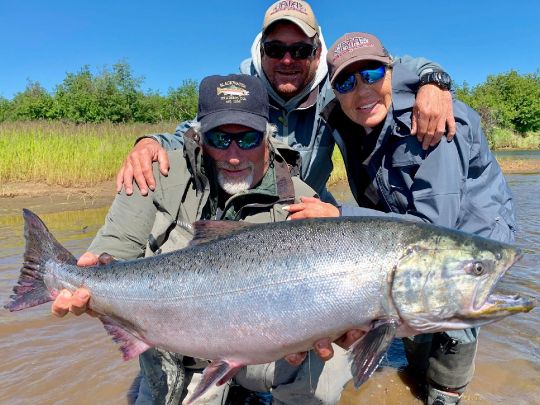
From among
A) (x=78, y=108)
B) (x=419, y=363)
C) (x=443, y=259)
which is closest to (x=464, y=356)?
(x=419, y=363)

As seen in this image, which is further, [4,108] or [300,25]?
[4,108]

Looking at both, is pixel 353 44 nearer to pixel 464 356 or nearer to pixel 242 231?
pixel 242 231

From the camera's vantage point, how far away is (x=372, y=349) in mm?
2414

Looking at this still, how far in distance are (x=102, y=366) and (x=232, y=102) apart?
2.65 m

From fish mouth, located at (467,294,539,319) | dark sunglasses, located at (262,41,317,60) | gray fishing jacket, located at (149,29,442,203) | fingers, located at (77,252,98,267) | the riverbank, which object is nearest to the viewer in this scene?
fish mouth, located at (467,294,539,319)

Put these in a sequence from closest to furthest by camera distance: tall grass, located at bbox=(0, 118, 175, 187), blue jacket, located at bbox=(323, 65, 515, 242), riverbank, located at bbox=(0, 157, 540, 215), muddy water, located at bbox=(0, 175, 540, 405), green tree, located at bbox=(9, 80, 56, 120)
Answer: blue jacket, located at bbox=(323, 65, 515, 242)
muddy water, located at bbox=(0, 175, 540, 405)
riverbank, located at bbox=(0, 157, 540, 215)
tall grass, located at bbox=(0, 118, 175, 187)
green tree, located at bbox=(9, 80, 56, 120)

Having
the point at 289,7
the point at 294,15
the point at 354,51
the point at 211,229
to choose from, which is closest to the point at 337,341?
the point at 211,229

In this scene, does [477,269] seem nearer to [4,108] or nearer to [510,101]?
[4,108]

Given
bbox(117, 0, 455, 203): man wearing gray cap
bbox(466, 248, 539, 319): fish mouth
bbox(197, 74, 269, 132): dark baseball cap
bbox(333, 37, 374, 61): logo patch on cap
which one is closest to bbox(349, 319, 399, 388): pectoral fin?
bbox(466, 248, 539, 319): fish mouth

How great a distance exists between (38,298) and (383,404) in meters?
2.73

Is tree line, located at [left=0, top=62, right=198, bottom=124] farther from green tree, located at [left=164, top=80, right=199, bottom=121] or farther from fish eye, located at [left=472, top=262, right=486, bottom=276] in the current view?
fish eye, located at [left=472, top=262, right=486, bottom=276]

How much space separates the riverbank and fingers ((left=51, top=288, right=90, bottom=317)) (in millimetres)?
8778

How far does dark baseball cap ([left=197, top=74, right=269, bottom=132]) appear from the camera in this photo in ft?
11.6

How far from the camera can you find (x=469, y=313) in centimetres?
238
